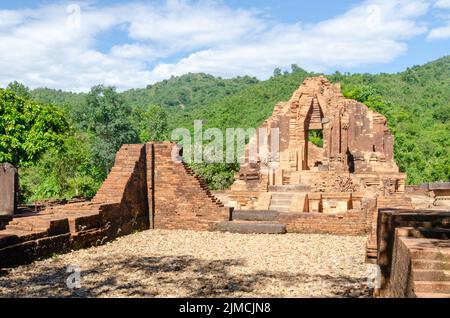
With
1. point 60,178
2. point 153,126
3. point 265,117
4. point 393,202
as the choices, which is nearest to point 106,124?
point 153,126

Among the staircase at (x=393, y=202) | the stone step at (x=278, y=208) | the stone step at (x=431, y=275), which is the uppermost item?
the stone step at (x=431, y=275)

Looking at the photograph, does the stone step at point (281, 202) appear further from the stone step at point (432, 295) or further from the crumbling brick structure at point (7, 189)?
the stone step at point (432, 295)

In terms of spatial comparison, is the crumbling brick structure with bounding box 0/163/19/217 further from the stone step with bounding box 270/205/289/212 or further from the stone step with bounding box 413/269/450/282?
the stone step with bounding box 413/269/450/282

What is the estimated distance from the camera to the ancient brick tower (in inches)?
630

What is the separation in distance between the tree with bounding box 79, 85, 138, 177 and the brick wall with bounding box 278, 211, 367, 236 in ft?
81.4

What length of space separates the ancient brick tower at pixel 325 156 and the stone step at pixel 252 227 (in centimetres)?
364

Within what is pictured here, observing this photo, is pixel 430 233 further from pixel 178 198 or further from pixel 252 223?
pixel 178 198

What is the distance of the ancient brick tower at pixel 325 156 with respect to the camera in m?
16.0

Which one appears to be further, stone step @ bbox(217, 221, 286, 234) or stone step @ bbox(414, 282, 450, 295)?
stone step @ bbox(217, 221, 286, 234)

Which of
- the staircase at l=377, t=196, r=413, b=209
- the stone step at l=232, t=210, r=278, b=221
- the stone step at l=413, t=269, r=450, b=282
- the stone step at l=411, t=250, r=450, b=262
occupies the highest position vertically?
the stone step at l=411, t=250, r=450, b=262

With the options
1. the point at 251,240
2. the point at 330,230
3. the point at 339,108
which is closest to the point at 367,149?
the point at 339,108

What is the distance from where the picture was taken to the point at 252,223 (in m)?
11.1

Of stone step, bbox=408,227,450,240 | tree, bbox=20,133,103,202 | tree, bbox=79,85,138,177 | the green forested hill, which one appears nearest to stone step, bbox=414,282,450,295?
stone step, bbox=408,227,450,240

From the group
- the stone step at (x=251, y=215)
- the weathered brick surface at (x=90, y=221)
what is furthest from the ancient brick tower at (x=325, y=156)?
the weathered brick surface at (x=90, y=221)
